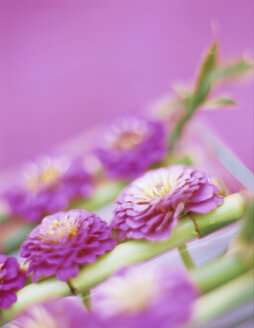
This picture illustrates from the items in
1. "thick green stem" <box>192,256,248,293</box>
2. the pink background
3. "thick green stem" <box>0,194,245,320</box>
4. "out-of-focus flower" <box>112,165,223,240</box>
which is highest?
the pink background

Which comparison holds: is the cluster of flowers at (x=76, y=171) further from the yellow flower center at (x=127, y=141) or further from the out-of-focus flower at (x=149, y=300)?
the out-of-focus flower at (x=149, y=300)

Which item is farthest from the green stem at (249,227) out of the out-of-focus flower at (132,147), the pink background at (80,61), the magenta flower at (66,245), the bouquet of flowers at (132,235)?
the pink background at (80,61)

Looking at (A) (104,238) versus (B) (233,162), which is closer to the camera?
(A) (104,238)

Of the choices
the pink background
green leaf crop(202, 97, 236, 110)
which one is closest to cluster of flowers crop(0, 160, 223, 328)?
green leaf crop(202, 97, 236, 110)

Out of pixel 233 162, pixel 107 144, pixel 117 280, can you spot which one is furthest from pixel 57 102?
pixel 117 280

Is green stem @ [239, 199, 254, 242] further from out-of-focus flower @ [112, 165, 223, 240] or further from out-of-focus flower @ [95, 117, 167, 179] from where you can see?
out-of-focus flower @ [95, 117, 167, 179]

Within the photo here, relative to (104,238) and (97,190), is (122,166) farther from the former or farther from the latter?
(104,238)
